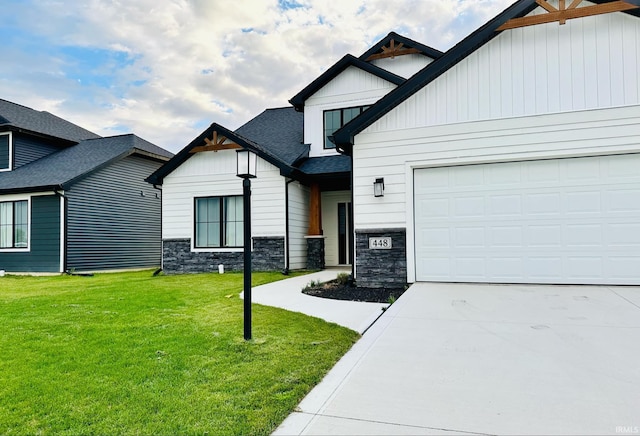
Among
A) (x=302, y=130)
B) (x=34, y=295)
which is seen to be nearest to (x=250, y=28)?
(x=302, y=130)

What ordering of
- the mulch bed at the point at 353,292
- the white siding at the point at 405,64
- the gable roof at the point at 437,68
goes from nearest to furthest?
the mulch bed at the point at 353,292 → the gable roof at the point at 437,68 → the white siding at the point at 405,64

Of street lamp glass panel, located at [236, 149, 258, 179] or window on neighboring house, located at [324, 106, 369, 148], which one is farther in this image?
window on neighboring house, located at [324, 106, 369, 148]

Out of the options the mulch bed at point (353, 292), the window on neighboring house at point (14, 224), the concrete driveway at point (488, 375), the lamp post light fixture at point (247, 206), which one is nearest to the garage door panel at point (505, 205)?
the concrete driveway at point (488, 375)

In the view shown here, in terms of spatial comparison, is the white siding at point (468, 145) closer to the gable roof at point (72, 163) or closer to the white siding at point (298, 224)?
the white siding at point (298, 224)

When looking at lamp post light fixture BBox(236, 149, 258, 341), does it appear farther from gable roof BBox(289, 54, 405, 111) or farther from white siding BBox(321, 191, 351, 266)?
gable roof BBox(289, 54, 405, 111)

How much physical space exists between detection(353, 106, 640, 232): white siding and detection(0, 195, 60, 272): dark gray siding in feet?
34.8

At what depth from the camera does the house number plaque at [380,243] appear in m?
7.38

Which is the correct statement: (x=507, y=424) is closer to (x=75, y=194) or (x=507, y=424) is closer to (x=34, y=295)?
(x=34, y=295)

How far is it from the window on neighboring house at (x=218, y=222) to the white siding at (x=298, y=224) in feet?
5.19

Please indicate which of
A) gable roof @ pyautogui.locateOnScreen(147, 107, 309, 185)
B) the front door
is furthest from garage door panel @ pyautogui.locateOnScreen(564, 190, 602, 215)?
the front door

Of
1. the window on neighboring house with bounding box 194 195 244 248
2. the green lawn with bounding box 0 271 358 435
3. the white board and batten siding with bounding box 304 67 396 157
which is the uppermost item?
the white board and batten siding with bounding box 304 67 396 157

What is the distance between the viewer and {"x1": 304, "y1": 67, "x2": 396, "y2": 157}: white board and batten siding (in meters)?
12.4

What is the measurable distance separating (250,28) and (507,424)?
13.7 m

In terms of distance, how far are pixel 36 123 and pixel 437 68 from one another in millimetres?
16229
